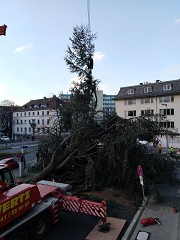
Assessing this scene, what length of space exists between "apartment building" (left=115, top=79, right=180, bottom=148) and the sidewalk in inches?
1016

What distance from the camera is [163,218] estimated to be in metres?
10.4

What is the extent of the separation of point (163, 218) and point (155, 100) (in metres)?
34.8

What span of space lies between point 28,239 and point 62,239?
121 cm

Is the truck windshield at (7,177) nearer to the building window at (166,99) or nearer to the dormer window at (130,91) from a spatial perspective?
the building window at (166,99)

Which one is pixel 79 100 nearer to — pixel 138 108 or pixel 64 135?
pixel 64 135

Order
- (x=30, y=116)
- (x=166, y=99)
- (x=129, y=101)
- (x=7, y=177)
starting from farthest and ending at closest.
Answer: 1. (x=30, y=116)
2. (x=129, y=101)
3. (x=166, y=99)
4. (x=7, y=177)

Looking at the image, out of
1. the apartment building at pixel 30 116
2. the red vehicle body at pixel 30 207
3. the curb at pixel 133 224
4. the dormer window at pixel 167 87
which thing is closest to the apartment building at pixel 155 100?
the dormer window at pixel 167 87

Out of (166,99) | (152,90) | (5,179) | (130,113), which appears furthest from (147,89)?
(5,179)

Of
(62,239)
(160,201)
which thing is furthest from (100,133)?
(62,239)

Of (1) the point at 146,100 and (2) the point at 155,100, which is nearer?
(2) the point at 155,100

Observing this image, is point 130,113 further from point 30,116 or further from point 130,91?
point 30,116

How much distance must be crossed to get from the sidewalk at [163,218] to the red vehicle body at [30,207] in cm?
166

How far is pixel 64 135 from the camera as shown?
54.3 feet

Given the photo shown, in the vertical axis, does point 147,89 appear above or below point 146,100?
above
